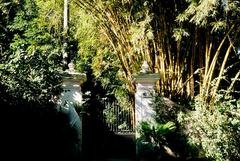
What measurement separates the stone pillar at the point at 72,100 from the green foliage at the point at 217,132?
2358 mm

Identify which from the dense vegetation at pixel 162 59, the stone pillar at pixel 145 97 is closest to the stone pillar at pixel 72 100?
the dense vegetation at pixel 162 59

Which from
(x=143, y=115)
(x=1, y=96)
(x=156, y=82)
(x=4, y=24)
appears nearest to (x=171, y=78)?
(x=156, y=82)

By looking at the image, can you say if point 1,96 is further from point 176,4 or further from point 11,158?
point 176,4

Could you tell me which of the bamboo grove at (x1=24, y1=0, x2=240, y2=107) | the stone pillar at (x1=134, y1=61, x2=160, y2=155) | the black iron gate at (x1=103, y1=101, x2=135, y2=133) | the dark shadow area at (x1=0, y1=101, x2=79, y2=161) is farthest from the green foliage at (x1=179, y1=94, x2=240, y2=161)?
the dark shadow area at (x1=0, y1=101, x2=79, y2=161)

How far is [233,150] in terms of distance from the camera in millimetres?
7250

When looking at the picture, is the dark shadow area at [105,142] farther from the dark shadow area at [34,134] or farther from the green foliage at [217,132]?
the green foliage at [217,132]

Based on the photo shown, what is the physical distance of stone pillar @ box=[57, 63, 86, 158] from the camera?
27.7 ft

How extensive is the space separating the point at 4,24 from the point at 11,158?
10394 mm

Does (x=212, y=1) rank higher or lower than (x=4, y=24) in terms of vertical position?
lower

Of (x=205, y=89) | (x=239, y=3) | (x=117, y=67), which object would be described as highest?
(x=239, y=3)

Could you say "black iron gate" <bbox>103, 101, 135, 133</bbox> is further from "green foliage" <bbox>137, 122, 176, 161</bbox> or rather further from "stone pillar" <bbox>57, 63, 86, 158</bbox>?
"green foliage" <bbox>137, 122, 176, 161</bbox>

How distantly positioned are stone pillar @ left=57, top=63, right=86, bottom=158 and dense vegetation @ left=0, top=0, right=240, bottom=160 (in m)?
0.34

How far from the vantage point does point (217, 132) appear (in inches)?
286

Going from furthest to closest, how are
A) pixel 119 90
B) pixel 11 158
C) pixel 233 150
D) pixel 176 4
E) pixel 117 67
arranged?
pixel 117 67 → pixel 119 90 → pixel 176 4 → pixel 233 150 → pixel 11 158
